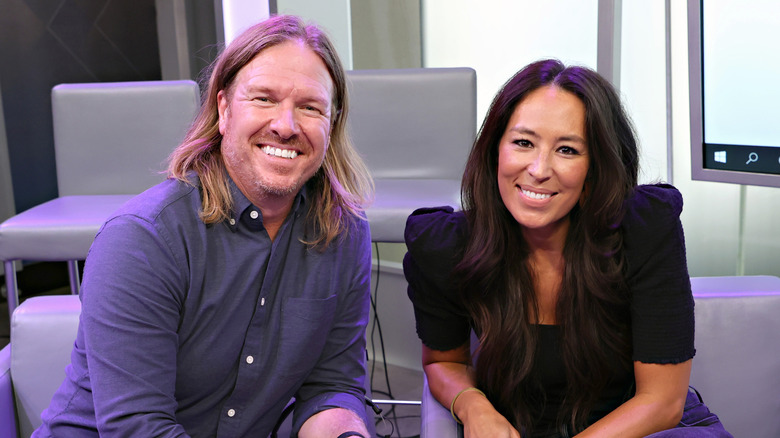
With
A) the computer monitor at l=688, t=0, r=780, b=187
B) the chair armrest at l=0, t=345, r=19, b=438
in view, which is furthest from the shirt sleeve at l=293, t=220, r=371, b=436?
the computer monitor at l=688, t=0, r=780, b=187

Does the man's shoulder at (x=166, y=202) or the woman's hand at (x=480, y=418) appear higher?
the man's shoulder at (x=166, y=202)

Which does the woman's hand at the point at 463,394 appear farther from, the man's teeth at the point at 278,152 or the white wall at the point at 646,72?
the white wall at the point at 646,72

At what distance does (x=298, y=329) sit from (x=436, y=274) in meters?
0.29

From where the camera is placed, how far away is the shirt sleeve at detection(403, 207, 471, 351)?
5.08 ft

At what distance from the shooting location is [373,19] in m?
3.36

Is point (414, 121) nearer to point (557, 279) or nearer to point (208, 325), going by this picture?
point (557, 279)

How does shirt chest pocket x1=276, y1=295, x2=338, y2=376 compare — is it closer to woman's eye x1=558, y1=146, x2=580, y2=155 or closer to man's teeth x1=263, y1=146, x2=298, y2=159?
man's teeth x1=263, y1=146, x2=298, y2=159

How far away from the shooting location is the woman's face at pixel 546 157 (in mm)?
1464

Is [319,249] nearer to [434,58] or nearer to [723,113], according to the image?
[723,113]

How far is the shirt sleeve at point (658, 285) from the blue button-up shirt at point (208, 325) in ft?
1.69

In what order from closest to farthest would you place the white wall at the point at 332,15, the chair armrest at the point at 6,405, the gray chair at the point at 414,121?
the chair armrest at the point at 6,405, the gray chair at the point at 414,121, the white wall at the point at 332,15

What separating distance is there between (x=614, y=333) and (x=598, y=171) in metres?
0.31

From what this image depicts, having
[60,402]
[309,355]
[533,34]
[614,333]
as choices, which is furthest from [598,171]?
Answer: [533,34]

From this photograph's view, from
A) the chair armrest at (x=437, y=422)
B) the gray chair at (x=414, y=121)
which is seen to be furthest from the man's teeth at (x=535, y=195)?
the gray chair at (x=414, y=121)
